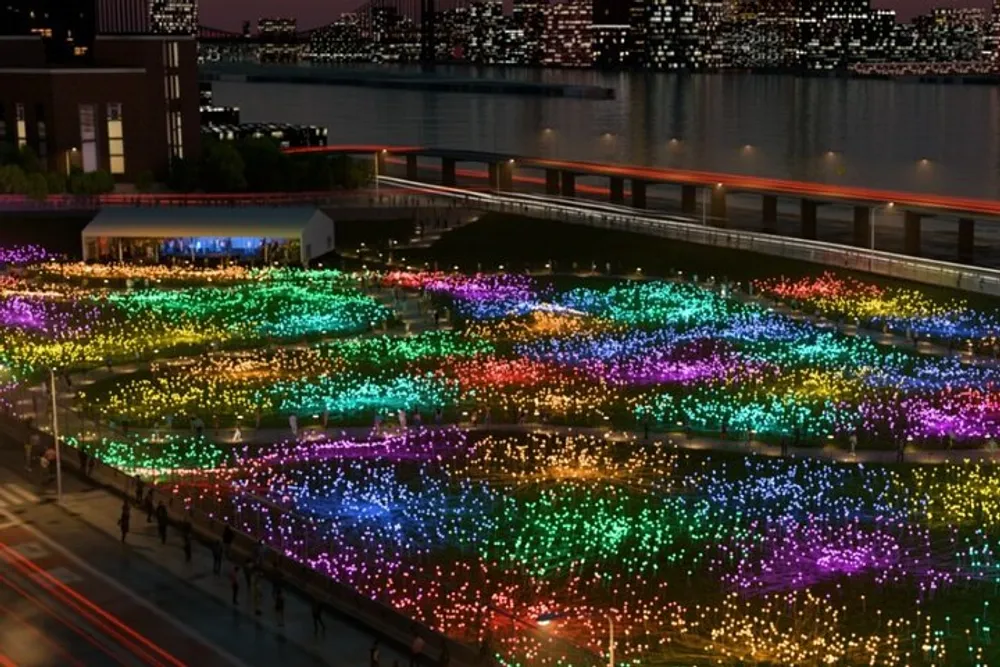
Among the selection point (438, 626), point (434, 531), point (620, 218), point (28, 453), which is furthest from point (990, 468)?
point (620, 218)

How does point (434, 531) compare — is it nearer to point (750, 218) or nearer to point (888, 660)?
point (888, 660)

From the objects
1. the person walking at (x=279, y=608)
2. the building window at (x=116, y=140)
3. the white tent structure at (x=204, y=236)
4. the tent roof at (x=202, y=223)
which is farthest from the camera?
the building window at (x=116, y=140)

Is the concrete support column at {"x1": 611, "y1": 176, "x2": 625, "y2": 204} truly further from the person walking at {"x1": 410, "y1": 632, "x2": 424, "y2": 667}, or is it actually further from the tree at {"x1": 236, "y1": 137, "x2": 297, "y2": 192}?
the person walking at {"x1": 410, "y1": 632, "x2": 424, "y2": 667}

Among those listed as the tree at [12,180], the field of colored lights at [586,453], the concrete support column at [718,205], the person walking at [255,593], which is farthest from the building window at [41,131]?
the person walking at [255,593]

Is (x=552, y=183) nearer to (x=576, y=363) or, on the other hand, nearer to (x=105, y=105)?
(x=105, y=105)

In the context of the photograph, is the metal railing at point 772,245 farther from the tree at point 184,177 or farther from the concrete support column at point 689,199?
the tree at point 184,177
